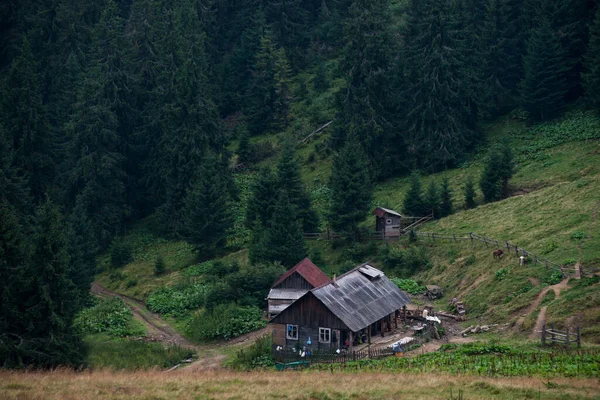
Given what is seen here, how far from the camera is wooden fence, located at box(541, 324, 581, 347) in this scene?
41.8m

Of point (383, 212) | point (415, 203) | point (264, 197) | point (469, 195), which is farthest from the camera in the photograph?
point (264, 197)

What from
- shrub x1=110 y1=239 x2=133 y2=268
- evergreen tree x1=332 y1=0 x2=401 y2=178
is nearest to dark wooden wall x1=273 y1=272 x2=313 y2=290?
evergreen tree x1=332 y1=0 x2=401 y2=178

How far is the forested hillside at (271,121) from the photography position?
242ft

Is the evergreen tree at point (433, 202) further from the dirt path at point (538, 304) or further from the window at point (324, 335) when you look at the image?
the window at point (324, 335)

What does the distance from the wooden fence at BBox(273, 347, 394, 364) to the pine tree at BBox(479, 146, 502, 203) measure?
25374 millimetres

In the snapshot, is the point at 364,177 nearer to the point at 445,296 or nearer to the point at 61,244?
the point at 445,296

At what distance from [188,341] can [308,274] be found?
31.1 feet

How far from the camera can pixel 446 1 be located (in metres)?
86.9

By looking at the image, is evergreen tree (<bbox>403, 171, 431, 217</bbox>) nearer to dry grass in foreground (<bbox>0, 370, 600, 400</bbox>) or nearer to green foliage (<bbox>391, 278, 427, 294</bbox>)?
green foliage (<bbox>391, 278, 427, 294</bbox>)

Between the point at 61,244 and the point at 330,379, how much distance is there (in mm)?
19166

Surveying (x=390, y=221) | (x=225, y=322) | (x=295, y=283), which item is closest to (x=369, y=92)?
(x=390, y=221)

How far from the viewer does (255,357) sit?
51250mm

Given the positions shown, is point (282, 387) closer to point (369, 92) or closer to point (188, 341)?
point (188, 341)

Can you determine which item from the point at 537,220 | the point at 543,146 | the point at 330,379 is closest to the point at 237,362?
the point at 330,379
